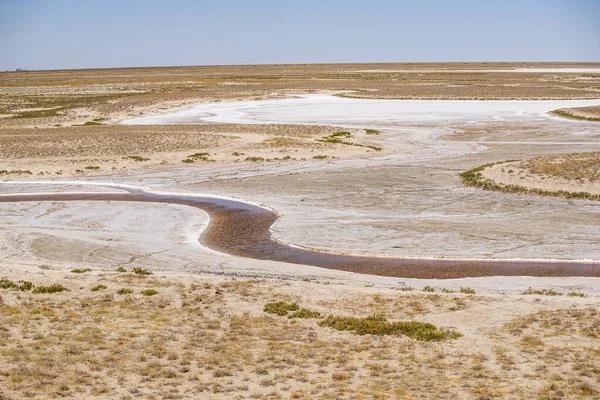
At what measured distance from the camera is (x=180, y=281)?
18.0 meters

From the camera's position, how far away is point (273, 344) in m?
13.6

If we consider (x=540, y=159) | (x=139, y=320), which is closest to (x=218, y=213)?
(x=139, y=320)

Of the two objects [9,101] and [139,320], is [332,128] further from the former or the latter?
[9,101]

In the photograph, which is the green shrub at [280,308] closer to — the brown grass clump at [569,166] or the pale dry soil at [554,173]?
the pale dry soil at [554,173]

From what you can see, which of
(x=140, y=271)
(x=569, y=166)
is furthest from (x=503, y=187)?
(x=140, y=271)

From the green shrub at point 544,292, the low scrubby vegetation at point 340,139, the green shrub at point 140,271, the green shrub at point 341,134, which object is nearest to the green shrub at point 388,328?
the green shrub at point 544,292

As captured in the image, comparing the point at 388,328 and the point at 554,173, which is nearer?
the point at 388,328

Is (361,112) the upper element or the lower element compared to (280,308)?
upper

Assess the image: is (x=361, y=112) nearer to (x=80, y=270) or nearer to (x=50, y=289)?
(x=80, y=270)

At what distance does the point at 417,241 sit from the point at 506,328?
919cm

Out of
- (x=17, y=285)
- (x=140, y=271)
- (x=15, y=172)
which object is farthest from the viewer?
(x=15, y=172)

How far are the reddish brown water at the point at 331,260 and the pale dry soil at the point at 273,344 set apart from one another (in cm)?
278

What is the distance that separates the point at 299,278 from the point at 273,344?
18.8ft

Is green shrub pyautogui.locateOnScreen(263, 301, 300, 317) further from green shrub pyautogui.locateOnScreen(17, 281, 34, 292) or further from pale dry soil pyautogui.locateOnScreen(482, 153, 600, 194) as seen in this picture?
pale dry soil pyautogui.locateOnScreen(482, 153, 600, 194)
